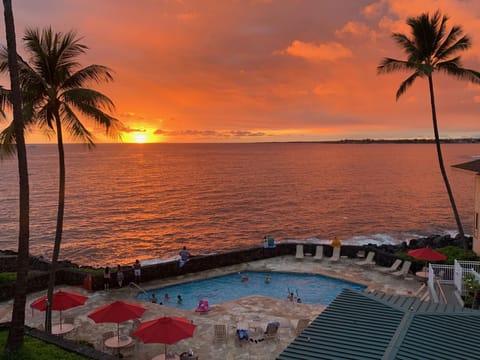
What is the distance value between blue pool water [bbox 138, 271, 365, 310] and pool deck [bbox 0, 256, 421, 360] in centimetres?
52

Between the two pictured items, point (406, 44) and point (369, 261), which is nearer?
point (369, 261)

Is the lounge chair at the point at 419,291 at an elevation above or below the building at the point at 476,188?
below

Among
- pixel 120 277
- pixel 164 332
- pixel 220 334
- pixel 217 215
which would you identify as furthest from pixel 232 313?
pixel 217 215

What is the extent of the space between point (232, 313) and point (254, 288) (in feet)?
15.8


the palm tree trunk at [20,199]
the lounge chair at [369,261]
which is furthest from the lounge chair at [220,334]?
the lounge chair at [369,261]

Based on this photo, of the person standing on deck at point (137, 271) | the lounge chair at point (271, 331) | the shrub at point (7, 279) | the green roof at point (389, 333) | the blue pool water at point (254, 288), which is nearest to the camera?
the green roof at point (389, 333)

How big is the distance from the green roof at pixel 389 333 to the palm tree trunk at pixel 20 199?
27.9 feet

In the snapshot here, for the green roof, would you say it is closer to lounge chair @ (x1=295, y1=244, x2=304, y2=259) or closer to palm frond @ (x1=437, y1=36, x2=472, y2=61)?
lounge chair @ (x1=295, y1=244, x2=304, y2=259)

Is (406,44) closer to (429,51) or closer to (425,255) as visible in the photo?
(429,51)

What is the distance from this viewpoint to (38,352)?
1254 centimetres

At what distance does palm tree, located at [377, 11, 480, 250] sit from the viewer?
26625 millimetres

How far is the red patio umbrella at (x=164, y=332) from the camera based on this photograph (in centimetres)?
1259

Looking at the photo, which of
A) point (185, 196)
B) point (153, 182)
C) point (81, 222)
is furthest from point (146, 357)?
point (153, 182)

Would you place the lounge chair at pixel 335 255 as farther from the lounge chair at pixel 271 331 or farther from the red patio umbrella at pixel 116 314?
the red patio umbrella at pixel 116 314
